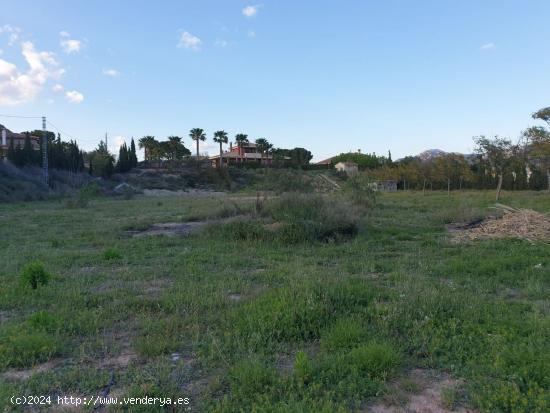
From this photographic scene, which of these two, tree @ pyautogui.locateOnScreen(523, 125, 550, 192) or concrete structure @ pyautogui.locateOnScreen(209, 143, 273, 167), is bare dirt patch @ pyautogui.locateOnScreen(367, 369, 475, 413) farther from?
concrete structure @ pyautogui.locateOnScreen(209, 143, 273, 167)

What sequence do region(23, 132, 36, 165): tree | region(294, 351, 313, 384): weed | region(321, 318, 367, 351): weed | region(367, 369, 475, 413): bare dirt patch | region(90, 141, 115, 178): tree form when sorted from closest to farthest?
1. region(367, 369, 475, 413): bare dirt patch
2. region(294, 351, 313, 384): weed
3. region(321, 318, 367, 351): weed
4. region(23, 132, 36, 165): tree
5. region(90, 141, 115, 178): tree

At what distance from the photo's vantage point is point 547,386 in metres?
3.16

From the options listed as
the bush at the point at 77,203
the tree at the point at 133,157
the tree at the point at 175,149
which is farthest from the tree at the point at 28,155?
the tree at the point at 175,149

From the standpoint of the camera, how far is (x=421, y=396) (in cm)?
317

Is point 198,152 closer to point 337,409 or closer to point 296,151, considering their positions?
point 296,151

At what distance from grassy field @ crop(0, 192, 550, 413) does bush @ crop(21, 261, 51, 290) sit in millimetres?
124

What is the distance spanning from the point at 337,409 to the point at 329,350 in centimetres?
94

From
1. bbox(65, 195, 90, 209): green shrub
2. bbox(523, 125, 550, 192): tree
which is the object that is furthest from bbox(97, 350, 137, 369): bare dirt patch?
bbox(523, 125, 550, 192): tree

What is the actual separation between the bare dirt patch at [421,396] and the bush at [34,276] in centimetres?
501

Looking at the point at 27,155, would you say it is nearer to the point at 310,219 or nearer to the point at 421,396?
the point at 310,219

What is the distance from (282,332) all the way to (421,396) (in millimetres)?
1472

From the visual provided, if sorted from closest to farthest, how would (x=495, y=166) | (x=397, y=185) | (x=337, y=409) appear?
(x=337, y=409), (x=495, y=166), (x=397, y=185)

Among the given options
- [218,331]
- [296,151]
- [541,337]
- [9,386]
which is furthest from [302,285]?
[296,151]

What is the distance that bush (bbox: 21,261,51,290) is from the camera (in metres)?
6.11
